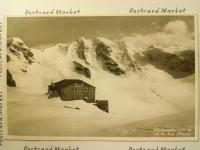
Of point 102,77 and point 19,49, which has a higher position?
point 19,49

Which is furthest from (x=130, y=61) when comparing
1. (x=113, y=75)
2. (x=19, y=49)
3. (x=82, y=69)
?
(x=19, y=49)

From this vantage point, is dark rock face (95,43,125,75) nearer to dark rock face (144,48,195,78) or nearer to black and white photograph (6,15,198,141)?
black and white photograph (6,15,198,141)

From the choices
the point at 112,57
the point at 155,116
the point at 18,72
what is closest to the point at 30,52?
the point at 18,72

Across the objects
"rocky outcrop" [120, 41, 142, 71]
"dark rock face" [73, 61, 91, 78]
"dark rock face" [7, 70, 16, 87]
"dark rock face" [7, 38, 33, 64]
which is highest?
"dark rock face" [7, 38, 33, 64]

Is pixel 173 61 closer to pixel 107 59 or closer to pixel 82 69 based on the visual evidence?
pixel 107 59

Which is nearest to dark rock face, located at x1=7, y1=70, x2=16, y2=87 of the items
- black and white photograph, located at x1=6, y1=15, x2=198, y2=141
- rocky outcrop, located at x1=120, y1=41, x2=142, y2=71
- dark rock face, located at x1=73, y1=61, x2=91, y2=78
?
black and white photograph, located at x1=6, y1=15, x2=198, y2=141

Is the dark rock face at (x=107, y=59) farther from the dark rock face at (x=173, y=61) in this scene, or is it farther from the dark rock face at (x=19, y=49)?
the dark rock face at (x=19, y=49)

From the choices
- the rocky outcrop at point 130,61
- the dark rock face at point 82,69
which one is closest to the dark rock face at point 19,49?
the dark rock face at point 82,69
